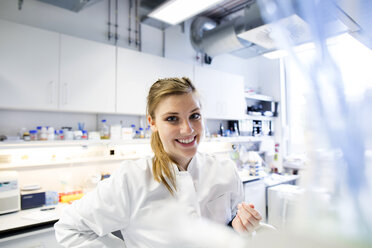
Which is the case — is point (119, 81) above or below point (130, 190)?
above

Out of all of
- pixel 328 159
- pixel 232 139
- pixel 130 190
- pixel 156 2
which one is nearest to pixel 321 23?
pixel 328 159

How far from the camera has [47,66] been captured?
1970mm

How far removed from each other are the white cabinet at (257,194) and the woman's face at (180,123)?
244 cm

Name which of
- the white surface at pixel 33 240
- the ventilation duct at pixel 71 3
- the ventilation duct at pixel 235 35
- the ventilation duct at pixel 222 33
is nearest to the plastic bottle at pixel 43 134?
the white surface at pixel 33 240

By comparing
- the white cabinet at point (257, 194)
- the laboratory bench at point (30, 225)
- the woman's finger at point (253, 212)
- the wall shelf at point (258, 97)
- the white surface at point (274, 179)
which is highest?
the wall shelf at point (258, 97)

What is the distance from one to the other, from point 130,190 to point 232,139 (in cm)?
285

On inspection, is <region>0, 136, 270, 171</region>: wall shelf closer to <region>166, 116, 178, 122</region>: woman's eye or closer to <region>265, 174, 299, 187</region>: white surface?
<region>166, 116, 178, 122</region>: woman's eye

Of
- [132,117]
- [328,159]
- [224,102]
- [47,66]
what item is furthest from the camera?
[224,102]

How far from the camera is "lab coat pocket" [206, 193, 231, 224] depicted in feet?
3.04

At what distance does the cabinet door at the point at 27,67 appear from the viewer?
179cm

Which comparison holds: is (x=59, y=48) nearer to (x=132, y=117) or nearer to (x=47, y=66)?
(x=47, y=66)

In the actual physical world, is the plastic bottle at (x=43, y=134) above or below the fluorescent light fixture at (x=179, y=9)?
below

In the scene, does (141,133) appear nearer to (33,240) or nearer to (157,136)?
(33,240)

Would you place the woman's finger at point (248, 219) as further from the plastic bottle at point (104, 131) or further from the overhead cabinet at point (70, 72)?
the plastic bottle at point (104, 131)
